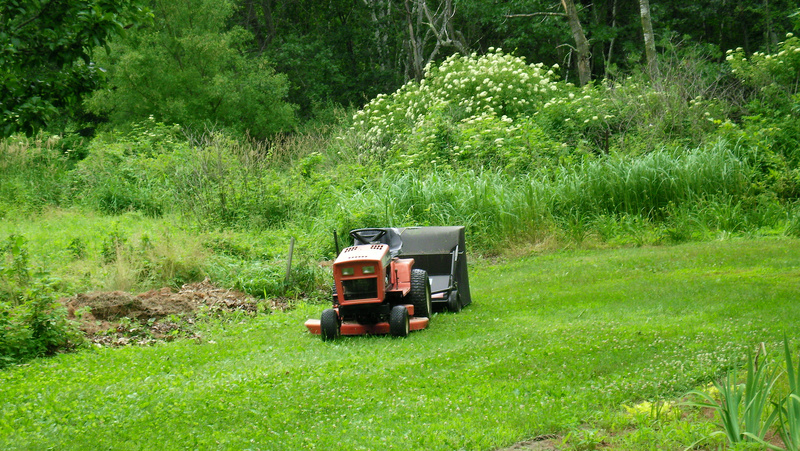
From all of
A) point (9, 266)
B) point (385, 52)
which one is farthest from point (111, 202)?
point (385, 52)

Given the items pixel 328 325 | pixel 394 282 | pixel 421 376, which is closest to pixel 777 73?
pixel 394 282

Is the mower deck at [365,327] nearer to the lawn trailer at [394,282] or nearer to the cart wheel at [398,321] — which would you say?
the lawn trailer at [394,282]

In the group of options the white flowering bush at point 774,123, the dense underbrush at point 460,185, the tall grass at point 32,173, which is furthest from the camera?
the tall grass at point 32,173

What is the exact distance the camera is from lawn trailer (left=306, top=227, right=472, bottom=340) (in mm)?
7242

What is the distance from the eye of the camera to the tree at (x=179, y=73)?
23922 millimetres

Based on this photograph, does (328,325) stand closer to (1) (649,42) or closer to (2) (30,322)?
(2) (30,322)

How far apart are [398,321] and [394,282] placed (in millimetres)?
656

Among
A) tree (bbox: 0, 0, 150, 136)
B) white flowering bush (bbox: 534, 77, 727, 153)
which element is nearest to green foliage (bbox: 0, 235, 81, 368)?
tree (bbox: 0, 0, 150, 136)

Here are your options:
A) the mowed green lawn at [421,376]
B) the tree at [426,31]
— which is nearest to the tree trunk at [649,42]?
the tree at [426,31]

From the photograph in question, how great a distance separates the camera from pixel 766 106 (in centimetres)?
1586

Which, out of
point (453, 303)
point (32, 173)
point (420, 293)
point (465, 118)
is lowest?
point (453, 303)

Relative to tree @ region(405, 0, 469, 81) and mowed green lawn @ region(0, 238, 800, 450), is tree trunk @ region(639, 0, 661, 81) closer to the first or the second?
tree @ region(405, 0, 469, 81)

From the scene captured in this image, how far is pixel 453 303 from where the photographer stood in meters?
8.36

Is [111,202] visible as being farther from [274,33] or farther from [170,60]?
[274,33]
